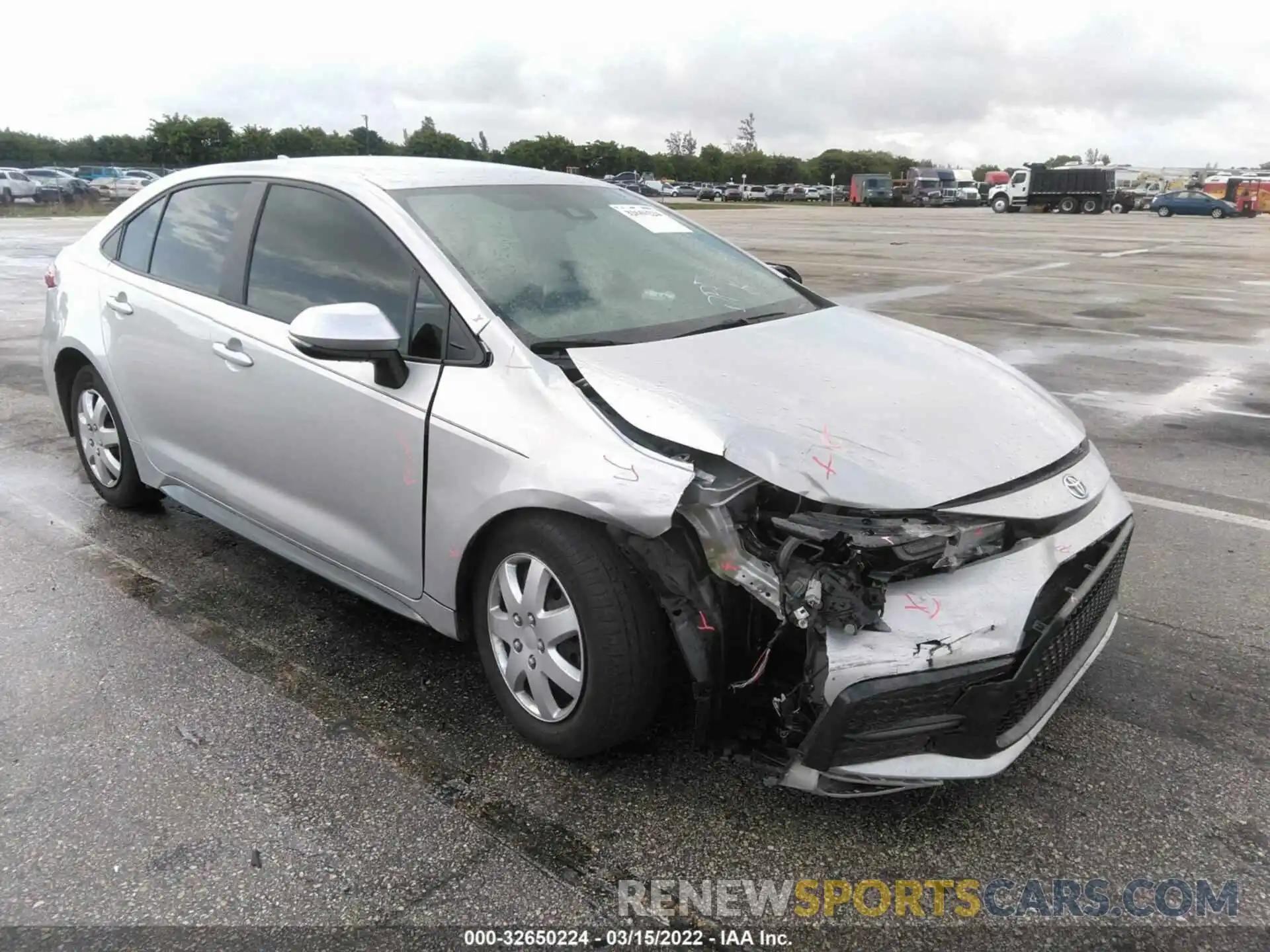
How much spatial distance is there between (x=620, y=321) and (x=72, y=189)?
1913 inches

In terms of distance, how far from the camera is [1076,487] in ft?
8.61

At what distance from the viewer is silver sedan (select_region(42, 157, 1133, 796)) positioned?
2.25 metres

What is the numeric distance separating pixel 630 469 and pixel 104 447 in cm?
325

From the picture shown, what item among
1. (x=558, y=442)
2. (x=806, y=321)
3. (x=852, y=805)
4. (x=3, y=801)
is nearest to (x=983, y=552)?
(x=852, y=805)

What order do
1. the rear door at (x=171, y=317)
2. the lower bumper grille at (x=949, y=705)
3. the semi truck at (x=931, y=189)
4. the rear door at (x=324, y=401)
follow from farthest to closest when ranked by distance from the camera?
the semi truck at (x=931, y=189) < the rear door at (x=171, y=317) < the rear door at (x=324, y=401) < the lower bumper grille at (x=949, y=705)

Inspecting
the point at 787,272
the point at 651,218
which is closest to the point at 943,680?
the point at 651,218

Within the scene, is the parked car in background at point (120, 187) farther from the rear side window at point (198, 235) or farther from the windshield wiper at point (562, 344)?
the windshield wiper at point (562, 344)

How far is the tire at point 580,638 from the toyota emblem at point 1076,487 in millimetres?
1161

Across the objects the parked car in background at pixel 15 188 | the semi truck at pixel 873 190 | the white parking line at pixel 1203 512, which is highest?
the semi truck at pixel 873 190

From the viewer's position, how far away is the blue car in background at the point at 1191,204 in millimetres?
43406

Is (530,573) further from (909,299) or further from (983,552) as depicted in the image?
(909,299)

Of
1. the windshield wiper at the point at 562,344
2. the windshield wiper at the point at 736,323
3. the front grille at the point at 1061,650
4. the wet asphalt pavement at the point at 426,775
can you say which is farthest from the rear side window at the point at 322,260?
the front grille at the point at 1061,650

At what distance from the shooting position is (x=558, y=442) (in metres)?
2.48

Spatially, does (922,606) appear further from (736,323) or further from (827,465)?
(736,323)
